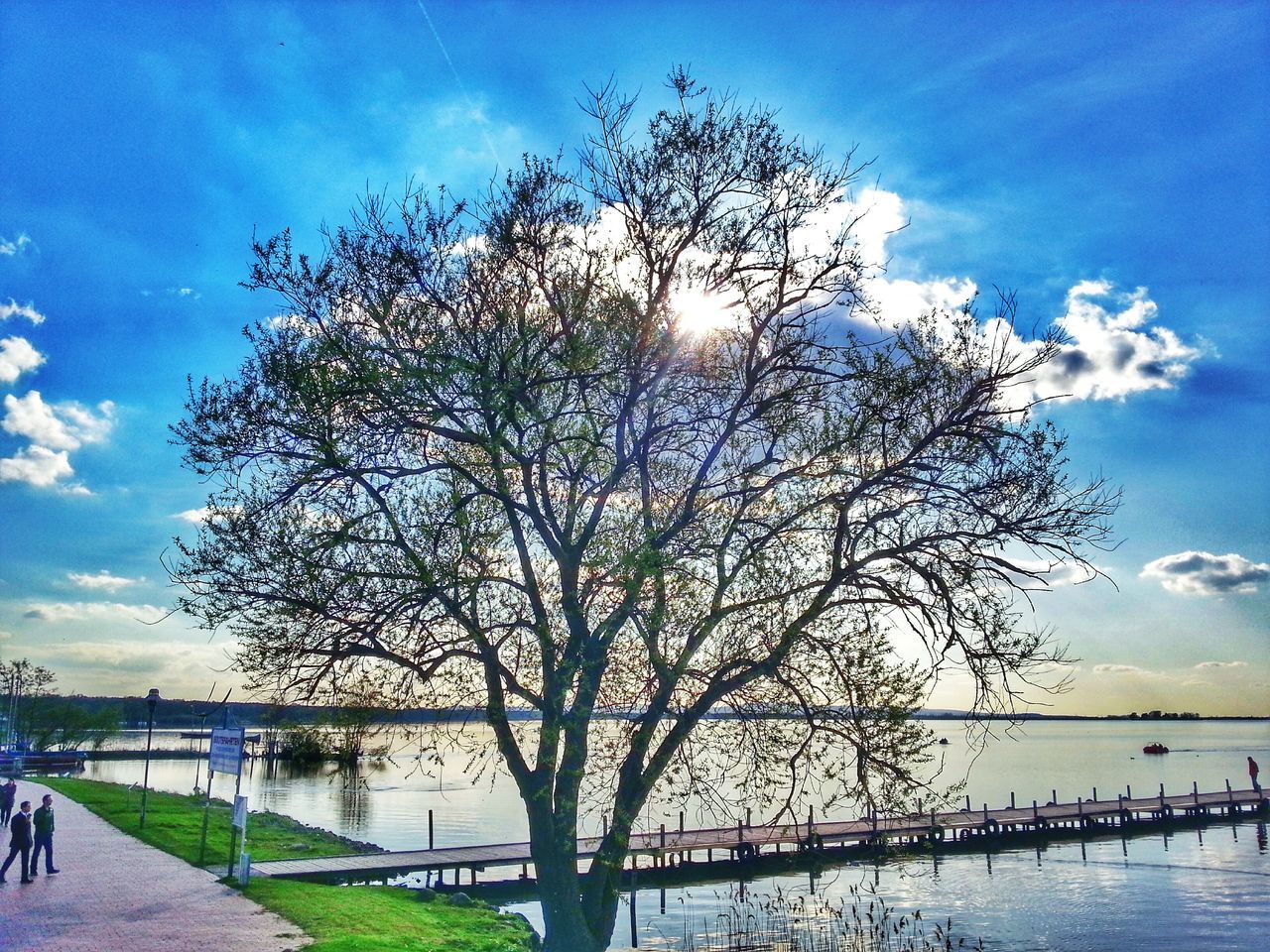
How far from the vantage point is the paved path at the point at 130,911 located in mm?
16625

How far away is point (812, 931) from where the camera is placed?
3020cm

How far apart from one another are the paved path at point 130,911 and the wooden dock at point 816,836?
14.7ft

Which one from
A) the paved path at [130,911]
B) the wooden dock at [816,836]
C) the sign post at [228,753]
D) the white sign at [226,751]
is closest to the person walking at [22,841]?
the paved path at [130,911]

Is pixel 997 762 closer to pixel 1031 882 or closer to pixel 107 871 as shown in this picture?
pixel 1031 882

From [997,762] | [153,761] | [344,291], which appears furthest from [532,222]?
[997,762]

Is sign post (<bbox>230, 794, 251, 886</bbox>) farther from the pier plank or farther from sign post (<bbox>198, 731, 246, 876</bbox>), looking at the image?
the pier plank

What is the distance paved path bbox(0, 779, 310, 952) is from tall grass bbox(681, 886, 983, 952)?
13586mm

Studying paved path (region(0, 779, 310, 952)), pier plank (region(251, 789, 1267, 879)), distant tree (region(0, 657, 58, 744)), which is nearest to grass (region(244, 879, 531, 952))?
paved path (region(0, 779, 310, 952))

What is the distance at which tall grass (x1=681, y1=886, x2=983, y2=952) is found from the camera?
27.6m

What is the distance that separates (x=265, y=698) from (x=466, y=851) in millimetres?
25100

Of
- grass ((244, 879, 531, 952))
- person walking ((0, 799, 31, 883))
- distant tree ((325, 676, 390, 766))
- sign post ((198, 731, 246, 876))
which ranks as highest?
distant tree ((325, 676, 390, 766))

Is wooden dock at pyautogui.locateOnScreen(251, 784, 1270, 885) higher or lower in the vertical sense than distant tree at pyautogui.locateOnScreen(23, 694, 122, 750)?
lower

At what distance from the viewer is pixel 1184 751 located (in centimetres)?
19438

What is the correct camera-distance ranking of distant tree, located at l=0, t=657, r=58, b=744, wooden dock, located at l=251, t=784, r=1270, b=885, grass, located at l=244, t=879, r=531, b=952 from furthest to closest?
1. distant tree, located at l=0, t=657, r=58, b=744
2. wooden dock, located at l=251, t=784, r=1270, b=885
3. grass, located at l=244, t=879, r=531, b=952
